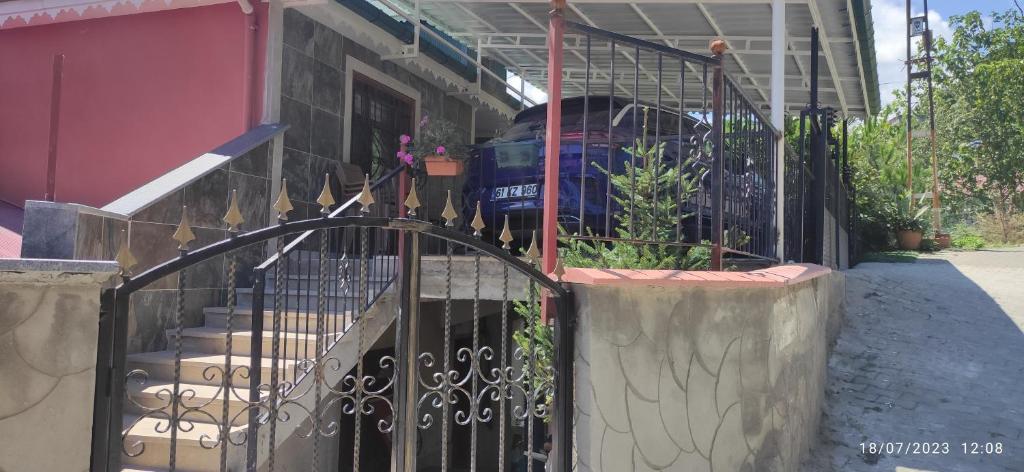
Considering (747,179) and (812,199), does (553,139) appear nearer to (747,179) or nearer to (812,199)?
(747,179)

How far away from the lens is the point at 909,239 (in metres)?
14.8

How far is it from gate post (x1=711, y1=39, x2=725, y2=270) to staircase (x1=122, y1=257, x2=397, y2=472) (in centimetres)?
216

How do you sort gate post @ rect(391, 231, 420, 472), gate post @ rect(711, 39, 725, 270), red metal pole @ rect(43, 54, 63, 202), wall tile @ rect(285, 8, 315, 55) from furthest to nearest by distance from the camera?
red metal pole @ rect(43, 54, 63, 202)
wall tile @ rect(285, 8, 315, 55)
gate post @ rect(711, 39, 725, 270)
gate post @ rect(391, 231, 420, 472)

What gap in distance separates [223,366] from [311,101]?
3.51m

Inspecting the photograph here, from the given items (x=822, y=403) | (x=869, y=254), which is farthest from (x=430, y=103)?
(x=869, y=254)

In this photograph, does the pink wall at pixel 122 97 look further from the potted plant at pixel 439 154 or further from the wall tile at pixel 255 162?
the potted plant at pixel 439 154

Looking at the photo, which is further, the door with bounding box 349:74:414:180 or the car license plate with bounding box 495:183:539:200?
the door with bounding box 349:74:414:180

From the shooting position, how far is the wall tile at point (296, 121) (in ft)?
22.9

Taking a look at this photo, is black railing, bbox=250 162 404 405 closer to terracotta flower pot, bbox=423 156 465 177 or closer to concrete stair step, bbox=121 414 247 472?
terracotta flower pot, bbox=423 156 465 177

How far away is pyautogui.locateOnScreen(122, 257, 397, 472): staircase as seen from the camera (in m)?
4.03

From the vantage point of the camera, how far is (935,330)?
20.0 ft

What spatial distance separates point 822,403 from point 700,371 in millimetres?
2089

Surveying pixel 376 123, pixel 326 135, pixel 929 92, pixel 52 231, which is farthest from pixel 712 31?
pixel 929 92

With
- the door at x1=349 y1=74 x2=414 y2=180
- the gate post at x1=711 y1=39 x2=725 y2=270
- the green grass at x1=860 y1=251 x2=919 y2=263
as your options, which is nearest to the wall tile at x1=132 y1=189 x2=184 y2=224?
the door at x1=349 y1=74 x2=414 y2=180
